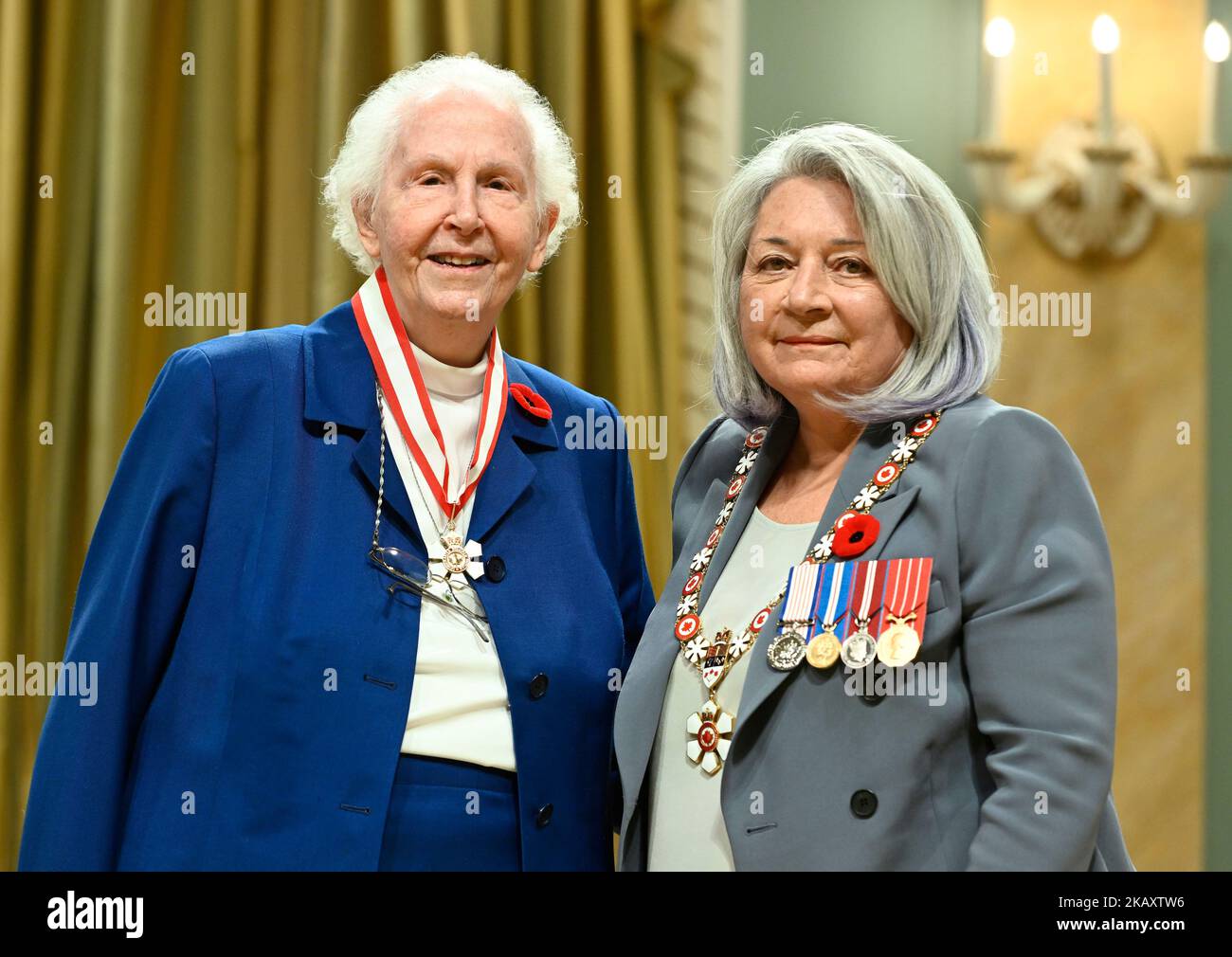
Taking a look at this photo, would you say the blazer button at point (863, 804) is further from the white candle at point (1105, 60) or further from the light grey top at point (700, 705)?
the white candle at point (1105, 60)

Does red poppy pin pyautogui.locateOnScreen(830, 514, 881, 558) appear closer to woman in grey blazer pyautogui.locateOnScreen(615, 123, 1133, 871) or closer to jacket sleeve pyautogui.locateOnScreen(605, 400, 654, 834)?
woman in grey blazer pyautogui.locateOnScreen(615, 123, 1133, 871)

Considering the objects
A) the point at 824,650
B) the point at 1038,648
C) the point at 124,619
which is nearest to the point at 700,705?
the point at 824,650

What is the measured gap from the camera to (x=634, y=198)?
131 inches

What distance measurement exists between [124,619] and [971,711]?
1.12 metres

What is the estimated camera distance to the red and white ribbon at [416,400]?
210 cm

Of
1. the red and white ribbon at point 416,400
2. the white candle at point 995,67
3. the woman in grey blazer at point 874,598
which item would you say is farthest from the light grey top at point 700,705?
the white candle at point 995,67

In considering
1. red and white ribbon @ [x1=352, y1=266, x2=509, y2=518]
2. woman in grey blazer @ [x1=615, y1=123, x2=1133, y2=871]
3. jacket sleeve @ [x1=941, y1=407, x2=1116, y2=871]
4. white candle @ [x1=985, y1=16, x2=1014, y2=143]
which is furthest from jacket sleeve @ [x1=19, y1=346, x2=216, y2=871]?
white candle @ [x1=985, y1=16, x2=1014, y2=143]

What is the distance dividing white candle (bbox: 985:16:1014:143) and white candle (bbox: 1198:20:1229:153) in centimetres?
48

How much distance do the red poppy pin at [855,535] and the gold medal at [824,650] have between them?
0.11 m

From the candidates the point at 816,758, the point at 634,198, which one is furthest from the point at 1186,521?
the point at 816,758

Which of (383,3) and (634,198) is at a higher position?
(383,3)

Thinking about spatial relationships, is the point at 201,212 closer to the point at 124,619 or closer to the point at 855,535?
the point at 124,619
